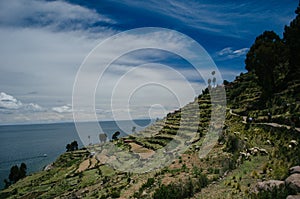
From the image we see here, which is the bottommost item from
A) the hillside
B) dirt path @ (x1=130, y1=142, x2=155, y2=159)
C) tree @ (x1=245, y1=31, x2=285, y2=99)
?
dirt path @ (x1=130, y1=142, x2=155, y2=159)

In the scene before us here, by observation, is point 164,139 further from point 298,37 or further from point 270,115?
point 298,37

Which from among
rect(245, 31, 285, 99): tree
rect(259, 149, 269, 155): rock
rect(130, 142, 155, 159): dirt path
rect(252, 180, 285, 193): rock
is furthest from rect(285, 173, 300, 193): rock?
rect(245, 31, 285, 99): tree

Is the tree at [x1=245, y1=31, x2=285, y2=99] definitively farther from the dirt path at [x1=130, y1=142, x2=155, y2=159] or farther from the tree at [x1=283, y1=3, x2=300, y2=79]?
the dirt path at [x1=130, y1=142, x2=155, y2=159]

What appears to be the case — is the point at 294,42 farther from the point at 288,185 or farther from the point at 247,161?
the point at 288,185

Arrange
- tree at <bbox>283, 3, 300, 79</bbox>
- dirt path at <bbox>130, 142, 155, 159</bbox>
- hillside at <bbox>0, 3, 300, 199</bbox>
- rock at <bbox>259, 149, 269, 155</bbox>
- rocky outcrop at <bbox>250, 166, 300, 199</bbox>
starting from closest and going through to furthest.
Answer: rocky outcrop at <bbox>250, 166, 300, 199</bbox>, hillside at <bbox>0, 3, 300, 199</bbox>, rock at <bbox>259, 149, 269, 155</bbox>, dirt path at <bbox>130, 142, 155, 159</bbox>, tree at <bbox>283, 3, 300, 79</bbox>

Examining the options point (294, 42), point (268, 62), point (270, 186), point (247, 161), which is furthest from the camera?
point (294, 42)

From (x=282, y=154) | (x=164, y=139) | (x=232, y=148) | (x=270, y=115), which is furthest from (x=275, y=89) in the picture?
(x=282, y=154)

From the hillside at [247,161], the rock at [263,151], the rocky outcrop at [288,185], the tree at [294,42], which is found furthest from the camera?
the tree at [294,42]

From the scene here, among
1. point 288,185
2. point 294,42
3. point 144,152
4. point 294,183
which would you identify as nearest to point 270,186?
point 288,185

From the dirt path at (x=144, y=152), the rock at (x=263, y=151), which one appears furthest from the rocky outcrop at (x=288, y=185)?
the dirt path at (x=144, y=152)

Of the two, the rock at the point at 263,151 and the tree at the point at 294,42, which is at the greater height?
the tree at the point at 294,42

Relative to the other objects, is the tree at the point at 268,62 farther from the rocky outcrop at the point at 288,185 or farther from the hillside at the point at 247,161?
the rocky outcrop at the point at 288,185

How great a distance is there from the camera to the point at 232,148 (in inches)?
663

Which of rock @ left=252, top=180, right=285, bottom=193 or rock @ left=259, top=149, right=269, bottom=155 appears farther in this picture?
rock @ left=259, top=149, right=269, bottom=155
